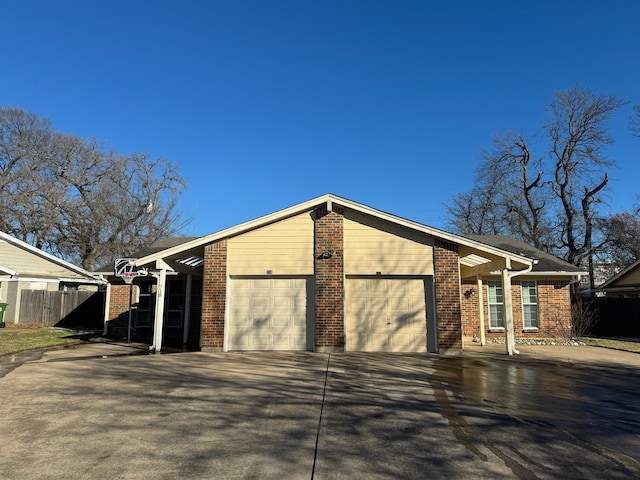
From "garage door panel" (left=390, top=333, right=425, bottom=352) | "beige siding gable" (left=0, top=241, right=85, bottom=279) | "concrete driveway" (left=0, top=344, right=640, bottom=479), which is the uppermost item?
"beige siding gable" (left=0, top=241, right=85, bottom=279)

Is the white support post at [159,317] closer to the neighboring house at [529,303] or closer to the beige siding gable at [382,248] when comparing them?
the beige siding gable at [382,248]

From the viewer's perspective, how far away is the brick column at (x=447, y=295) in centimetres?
1277

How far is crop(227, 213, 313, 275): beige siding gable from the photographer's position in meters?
13.3

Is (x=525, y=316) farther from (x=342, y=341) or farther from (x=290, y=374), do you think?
(x=290, y=374)

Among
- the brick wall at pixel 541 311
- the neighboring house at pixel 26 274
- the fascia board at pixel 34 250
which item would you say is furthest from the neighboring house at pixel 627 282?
the fascia board at pixel 34 250

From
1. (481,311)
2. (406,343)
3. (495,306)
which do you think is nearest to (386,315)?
(406,343)

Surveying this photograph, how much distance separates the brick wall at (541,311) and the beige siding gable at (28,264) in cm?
2239

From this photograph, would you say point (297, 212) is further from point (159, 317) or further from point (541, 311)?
point (541, 311)

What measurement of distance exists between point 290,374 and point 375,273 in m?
4.81

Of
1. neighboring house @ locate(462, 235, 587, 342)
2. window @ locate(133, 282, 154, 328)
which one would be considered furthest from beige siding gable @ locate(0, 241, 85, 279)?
neighboring house @ locate(462, 235, 587, 342)

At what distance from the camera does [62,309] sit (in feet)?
76.9

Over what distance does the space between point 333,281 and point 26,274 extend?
19772mm

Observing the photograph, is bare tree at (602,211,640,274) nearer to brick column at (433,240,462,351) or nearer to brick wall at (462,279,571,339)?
brick wall at (462,279,571,339)

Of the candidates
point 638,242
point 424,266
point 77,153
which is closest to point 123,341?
point 424,266
